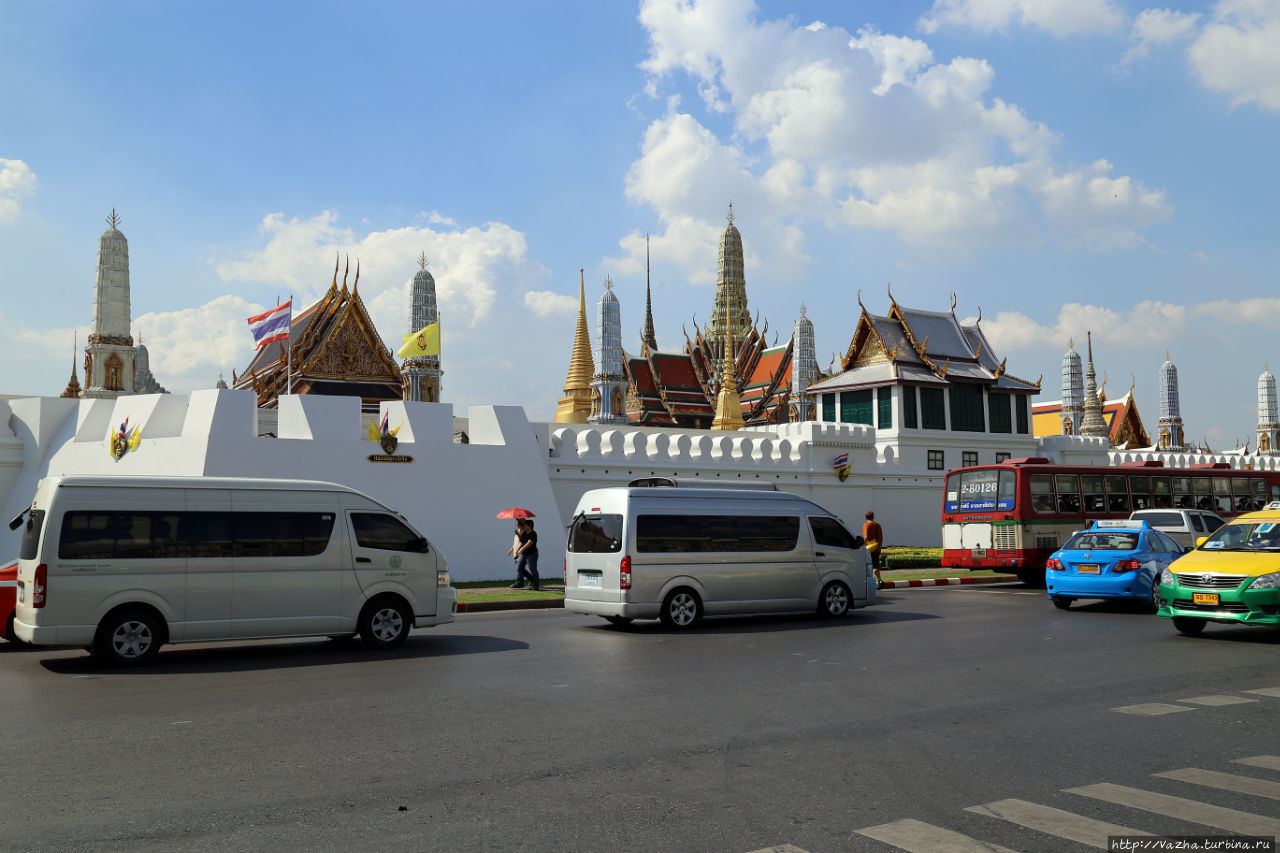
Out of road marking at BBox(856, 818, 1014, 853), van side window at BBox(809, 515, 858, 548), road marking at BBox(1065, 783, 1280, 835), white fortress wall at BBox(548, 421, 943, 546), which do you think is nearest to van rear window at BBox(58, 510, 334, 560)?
van side window at BBox(809, 515, 858, 548)

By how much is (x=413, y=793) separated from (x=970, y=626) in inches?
377

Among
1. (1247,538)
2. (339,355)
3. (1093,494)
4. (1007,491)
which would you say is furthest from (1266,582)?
(339,355)

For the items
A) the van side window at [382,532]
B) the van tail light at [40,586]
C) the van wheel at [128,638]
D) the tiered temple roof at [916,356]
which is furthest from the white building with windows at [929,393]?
the van tail light at [40,586]

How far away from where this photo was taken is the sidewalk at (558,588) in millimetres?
15969

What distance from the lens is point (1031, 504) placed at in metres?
20.1

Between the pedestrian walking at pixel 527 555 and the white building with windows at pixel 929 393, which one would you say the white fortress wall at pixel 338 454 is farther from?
the white building with windows at pixel 929 393

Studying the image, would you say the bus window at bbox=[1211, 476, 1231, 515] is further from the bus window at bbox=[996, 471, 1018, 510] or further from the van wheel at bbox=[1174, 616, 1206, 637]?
the van wheel at bbox=[1174, 616, 1206, 637]

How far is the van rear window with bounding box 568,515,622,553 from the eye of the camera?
12633mm

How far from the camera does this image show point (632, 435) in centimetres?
2281

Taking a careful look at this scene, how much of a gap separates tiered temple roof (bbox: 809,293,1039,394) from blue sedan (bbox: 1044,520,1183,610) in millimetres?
16671

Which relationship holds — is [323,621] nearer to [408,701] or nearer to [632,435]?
[408,701]

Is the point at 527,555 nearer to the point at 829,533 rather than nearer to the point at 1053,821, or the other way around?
the point at 829,533

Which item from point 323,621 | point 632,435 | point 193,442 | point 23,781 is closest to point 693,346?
point 632,435

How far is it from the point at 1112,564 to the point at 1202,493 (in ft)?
34.4
